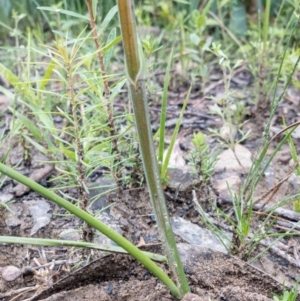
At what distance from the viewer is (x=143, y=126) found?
0.83 meters

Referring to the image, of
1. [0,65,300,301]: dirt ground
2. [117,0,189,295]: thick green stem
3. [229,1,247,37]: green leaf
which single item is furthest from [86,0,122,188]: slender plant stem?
[229,1,247,37]: green leaf

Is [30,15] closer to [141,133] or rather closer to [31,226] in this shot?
[31,226]

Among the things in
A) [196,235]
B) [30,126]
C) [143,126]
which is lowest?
[196,235]

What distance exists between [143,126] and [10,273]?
1.91ft

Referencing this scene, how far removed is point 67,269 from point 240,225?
Result: 423 mm

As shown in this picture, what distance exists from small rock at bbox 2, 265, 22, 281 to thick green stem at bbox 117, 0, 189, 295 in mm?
428

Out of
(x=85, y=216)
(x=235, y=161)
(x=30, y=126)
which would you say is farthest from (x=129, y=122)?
(x=85, y=216)

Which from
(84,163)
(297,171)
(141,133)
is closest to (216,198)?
(297,171)

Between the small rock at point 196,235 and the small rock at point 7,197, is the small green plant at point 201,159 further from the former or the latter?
the small rock at point 7,197

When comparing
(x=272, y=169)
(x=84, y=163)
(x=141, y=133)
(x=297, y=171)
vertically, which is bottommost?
(x=272, y=169)

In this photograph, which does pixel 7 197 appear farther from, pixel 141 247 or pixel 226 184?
pixel 226 184

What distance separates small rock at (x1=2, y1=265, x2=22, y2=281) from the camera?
1165 millimetres

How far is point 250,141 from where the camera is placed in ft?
5.78

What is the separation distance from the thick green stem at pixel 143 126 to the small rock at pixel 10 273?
428 mm
